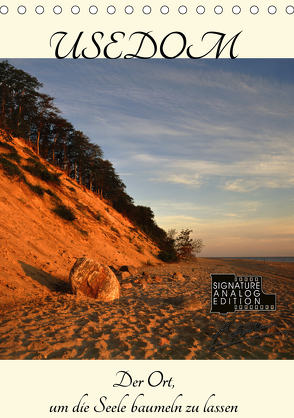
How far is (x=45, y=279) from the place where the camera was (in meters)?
8.74

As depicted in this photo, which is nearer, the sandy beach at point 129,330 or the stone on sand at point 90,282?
the sandy beach at point 129,330

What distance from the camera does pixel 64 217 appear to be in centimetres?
1566

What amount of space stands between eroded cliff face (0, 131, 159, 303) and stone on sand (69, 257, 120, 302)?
132 centimetres

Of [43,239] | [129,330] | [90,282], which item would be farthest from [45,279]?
[129,330]

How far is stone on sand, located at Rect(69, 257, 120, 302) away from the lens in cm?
758

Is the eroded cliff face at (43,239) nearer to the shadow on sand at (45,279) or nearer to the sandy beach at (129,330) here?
the shadow on sand at (45,279)

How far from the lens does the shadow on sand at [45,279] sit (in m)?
8.36

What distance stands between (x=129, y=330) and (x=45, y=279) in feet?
16.8

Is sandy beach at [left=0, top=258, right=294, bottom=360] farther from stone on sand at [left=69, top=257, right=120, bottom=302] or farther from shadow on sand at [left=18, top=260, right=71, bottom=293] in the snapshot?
shadow on sand at [left=18, top=260, right=71, bottom=293]

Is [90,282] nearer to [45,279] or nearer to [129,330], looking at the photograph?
[45,279]

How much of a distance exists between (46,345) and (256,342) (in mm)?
3955

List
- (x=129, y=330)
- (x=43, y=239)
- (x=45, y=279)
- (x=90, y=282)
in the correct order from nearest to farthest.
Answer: (x=129, y=330)
(x=90, y=282)
(x=45, y=279)
(x=43, y=239)

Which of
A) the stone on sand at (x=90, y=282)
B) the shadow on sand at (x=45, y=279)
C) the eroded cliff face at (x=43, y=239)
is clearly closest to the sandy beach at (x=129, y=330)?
the stone on sand at (x=90, y=282)

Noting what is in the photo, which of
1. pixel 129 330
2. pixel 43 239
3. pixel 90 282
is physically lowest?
pixel 129 330
